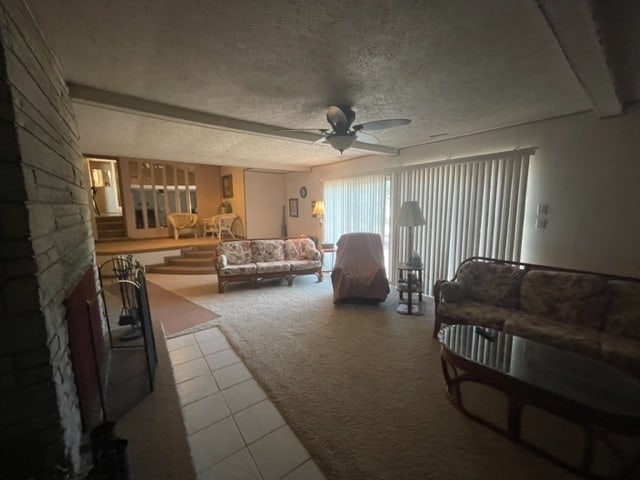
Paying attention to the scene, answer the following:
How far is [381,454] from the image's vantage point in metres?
1.66

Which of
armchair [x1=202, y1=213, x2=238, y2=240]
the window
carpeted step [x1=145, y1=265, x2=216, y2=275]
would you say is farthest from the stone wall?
armchair [x1=202, y1=213, x2=238, y2=240]

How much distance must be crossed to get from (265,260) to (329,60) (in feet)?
13.3

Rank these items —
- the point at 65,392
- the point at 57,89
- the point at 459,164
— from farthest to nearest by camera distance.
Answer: the point at 459,164 < the point at 57,89 < the point at 65,392

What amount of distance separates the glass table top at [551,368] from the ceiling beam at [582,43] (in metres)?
1.89

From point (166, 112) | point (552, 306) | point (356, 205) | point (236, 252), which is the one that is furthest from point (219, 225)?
point (552, 306)

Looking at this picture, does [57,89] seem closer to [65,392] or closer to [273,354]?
[65,392]

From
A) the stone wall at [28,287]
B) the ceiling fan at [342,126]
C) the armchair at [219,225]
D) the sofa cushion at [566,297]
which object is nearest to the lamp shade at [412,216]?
the sofa cushion at [566,297]

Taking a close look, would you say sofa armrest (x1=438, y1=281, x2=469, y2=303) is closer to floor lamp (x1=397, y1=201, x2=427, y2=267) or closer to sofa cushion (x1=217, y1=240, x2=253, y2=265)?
floor lamp (x1=397, y1=201, x2=427, y2=267)

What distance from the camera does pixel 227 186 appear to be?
28.3ft

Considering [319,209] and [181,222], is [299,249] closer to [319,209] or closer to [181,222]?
[319,209]

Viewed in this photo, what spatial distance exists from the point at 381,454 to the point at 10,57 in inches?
101

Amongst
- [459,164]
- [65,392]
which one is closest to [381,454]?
[65,392]

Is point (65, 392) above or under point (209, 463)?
above

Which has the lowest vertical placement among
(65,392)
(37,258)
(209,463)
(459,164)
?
(209,463)
